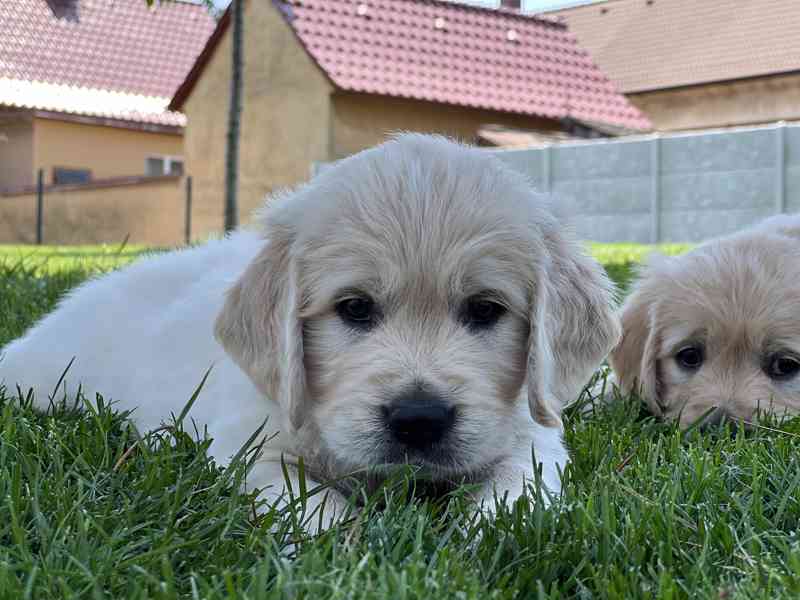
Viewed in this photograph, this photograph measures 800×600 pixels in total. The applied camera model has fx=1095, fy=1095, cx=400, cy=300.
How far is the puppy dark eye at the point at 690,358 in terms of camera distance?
14.6ft

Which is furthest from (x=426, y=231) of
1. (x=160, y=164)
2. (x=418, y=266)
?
(x=160, y=164)

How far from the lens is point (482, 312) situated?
3039 millimetres

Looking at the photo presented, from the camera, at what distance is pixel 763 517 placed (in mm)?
2492

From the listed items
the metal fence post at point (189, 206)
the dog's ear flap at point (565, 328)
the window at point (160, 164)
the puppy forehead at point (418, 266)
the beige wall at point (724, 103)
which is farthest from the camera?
the window at point (160, 164)

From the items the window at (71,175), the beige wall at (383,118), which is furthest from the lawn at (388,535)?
the window at (71,175)

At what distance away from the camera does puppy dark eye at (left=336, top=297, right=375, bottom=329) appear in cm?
299

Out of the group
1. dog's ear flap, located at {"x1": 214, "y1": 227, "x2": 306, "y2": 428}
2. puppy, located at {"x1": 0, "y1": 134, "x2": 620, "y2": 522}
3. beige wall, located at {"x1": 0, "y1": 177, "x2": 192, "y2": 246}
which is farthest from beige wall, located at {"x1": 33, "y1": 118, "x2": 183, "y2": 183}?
dog's ear flap, located at {"x1": 214, "y1": 227, "x2": 306, "y2": 428}

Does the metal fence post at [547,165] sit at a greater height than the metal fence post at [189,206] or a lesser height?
greater

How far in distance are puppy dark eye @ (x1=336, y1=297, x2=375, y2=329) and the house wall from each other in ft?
70.8

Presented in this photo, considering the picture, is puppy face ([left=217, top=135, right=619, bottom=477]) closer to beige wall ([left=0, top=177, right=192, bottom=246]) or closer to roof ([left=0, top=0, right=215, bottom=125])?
beige wall ([left=0, top=177, right=192, bottom=246])

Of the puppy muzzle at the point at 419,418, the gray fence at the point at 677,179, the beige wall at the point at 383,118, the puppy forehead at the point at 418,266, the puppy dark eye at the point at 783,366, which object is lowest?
the puppy dark eye at the point at 783,366

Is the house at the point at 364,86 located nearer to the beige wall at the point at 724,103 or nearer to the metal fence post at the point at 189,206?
the metal fence post at the point at 189,206

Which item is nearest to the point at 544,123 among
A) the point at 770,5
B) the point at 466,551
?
the point at 770,5

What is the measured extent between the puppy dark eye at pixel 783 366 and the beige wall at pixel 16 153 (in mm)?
30213
